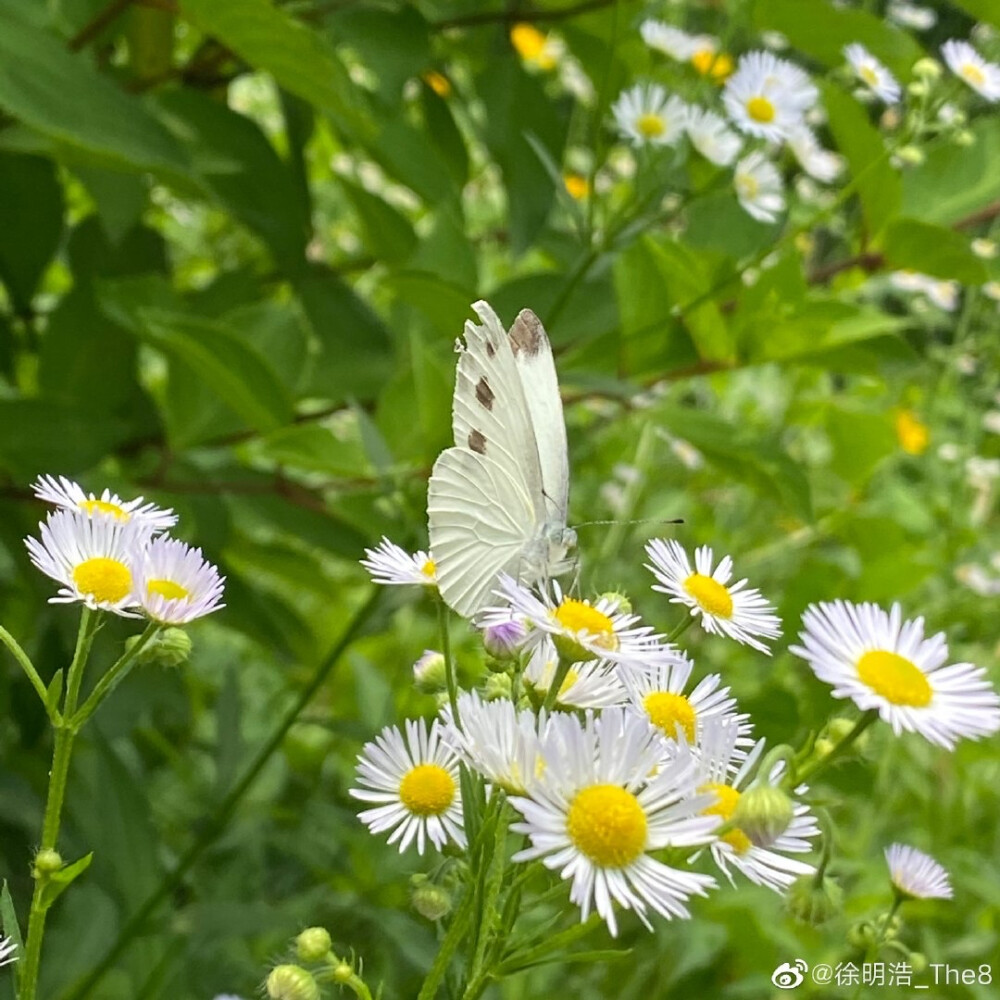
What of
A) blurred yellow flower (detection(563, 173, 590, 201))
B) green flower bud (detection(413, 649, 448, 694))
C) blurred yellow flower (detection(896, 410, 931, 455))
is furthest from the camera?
blurred yellow flower (detection(896, 410, 931, 455))

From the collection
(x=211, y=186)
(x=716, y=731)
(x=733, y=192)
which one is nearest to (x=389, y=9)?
(x=211, y=186)

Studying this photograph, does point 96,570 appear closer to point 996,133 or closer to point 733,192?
point 733,192

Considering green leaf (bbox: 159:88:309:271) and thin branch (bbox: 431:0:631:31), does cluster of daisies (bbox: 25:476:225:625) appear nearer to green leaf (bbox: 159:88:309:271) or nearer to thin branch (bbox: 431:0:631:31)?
green leaf (bbox: 159:88:309:271)

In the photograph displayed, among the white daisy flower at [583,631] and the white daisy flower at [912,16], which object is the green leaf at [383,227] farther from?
the white daisy flower at [912,16]

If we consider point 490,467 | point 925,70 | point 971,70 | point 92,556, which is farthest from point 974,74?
point 92,556

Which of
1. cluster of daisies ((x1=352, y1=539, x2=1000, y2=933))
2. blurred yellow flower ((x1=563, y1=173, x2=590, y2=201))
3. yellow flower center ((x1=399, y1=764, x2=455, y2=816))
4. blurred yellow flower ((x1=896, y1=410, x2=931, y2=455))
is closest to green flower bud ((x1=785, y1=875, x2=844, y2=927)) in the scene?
cluster of daisies ((x1=352, y1=539, x2=1000, y2=933))

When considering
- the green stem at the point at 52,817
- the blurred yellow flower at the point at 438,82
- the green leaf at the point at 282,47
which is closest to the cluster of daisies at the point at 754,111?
the blurred yellow flower at the point at 438,82
